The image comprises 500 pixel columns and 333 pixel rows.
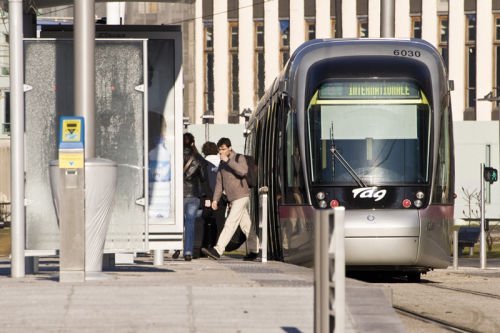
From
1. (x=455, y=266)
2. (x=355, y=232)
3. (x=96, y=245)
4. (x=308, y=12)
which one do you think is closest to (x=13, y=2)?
(x=96, y=245)

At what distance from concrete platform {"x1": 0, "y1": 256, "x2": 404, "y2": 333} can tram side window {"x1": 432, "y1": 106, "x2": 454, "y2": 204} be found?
22.8 ft

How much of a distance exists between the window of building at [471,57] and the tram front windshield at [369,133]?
118ft

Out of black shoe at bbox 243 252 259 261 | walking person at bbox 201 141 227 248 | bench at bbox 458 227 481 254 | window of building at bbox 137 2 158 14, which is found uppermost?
window of building at bbox 137 2 158 14

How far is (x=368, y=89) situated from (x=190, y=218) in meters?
2.86

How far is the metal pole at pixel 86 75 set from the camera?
13.8 m

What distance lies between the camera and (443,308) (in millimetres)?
14930

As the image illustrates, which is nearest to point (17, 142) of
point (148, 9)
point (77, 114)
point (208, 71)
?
point (77, 114)

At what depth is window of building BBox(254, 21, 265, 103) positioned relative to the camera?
2245 inches

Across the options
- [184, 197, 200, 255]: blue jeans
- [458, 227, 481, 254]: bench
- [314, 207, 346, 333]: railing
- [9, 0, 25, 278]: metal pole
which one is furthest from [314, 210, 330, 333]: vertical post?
[458, 227, 481, 254]: bench

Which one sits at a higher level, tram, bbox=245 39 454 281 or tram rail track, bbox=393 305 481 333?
tram, bbox=245 39 454 281

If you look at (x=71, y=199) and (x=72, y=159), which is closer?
(x=71, y=199)

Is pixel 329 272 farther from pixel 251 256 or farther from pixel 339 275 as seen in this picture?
pixel 251 256

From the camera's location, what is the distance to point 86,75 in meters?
13.8

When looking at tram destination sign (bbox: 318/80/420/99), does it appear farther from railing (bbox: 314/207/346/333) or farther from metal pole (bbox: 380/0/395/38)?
railing (bbox: 314/207/346/333)
